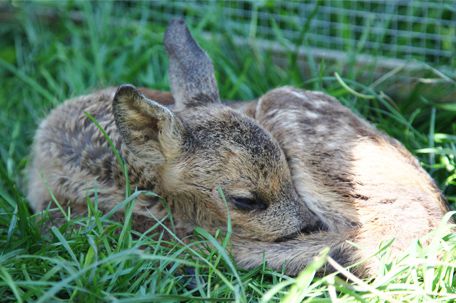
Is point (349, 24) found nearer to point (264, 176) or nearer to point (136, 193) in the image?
point (264, 176)

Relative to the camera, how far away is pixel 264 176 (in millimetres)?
3596

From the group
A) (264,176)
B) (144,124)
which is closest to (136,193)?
(144,124)

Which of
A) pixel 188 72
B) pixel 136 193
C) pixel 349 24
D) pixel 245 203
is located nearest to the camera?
pixel 136 193

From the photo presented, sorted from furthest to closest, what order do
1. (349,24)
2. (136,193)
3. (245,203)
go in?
(349,24) → (245,203) → (136,193)

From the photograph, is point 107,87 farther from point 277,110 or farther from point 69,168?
point 277,110

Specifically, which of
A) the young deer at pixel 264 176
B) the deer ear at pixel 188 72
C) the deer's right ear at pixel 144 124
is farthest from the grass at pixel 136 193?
the deer ear at pixel 188 72

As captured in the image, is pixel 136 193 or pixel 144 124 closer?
pixel 136 193

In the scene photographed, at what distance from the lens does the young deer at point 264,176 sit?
348cm

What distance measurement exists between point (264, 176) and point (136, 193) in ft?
2.30

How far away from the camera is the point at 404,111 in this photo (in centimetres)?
512

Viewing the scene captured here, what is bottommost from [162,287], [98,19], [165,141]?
[162,287]

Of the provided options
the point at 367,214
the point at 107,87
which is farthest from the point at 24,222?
the point at 367,214

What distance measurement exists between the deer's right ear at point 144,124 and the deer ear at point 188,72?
53 centimetres

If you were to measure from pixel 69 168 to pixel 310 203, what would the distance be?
4.87 feet
